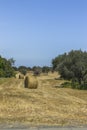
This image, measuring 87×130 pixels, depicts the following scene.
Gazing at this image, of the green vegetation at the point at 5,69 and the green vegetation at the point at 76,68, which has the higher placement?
the green vegetation at the point at 5,69

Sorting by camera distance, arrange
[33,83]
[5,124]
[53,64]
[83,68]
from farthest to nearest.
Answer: [53,64] → [83,68] → [33,83] → [5,124]

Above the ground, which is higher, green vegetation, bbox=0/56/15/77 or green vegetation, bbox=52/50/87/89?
green vegetation, bbox=0/56/15/77

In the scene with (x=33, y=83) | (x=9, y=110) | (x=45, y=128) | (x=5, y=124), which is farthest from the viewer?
(x=33, y=83)

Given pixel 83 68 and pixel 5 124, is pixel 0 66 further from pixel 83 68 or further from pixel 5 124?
pixel 5 124

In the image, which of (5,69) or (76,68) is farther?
(5,69)

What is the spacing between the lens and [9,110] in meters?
15.2

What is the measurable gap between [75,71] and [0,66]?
102ft

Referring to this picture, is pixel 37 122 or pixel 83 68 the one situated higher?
pixel 83 68

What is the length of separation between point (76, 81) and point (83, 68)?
3.02 metres

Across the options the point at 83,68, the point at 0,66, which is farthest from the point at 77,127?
the point at 0,66

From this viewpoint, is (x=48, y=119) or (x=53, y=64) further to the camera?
(x=53, y=64)

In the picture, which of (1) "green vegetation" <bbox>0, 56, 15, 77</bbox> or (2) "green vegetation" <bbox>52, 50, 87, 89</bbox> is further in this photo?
(1) "green vegetation" <bbox>0, 56, 15, 77</bbox>

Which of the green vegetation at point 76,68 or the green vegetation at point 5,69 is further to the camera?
the green vegetation at point 5,69

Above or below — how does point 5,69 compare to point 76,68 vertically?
above
